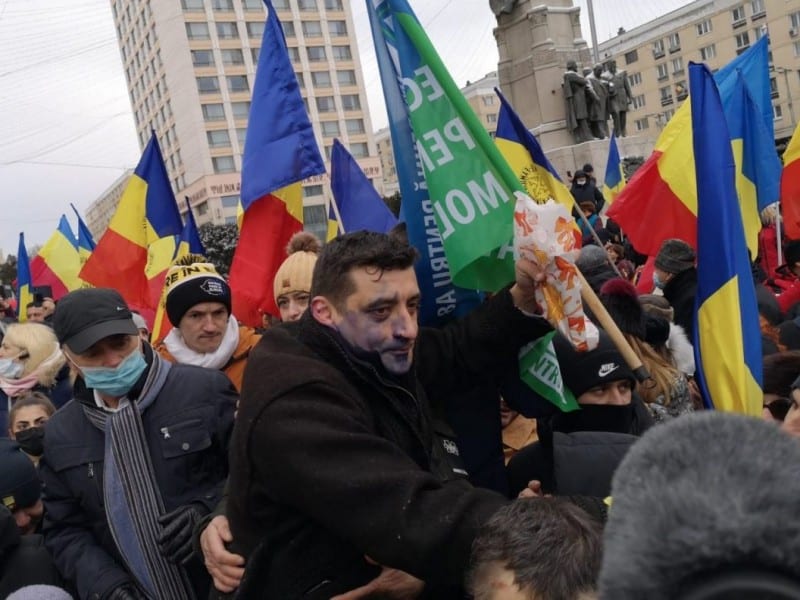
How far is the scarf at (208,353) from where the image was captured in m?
3.12

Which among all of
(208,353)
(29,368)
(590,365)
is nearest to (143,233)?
(29,368)

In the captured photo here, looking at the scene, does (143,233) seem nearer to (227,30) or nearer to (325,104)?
(227,30)

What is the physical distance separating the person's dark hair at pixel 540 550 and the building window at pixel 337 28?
7690cm

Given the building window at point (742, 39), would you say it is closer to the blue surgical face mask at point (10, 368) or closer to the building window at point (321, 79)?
the building window at point (321, 79)

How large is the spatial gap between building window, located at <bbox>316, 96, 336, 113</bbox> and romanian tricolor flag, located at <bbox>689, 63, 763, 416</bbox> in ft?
238

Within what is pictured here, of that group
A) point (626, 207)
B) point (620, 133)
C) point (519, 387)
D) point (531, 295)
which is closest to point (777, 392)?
point (519, 387)

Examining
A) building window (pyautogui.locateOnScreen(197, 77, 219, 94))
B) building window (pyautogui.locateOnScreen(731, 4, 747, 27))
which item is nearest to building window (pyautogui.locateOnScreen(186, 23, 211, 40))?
building window (pyautogui.locateOnScreen(197, 77, 219, 94))

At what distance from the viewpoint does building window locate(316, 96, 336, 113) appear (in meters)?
72.8

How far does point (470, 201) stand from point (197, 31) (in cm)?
7208

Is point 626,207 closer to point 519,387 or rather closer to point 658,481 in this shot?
Result: point 519,387

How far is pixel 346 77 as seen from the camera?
7438 cm

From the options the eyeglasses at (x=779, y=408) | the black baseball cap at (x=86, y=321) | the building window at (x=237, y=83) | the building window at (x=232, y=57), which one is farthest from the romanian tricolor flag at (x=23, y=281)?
the building window at (x=232, y=57)

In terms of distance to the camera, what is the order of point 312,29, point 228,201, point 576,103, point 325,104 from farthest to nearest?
point 325,104 < point 312,29 < point 228,201 < point 576,103

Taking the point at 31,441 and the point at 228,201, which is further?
the point at 228,201
